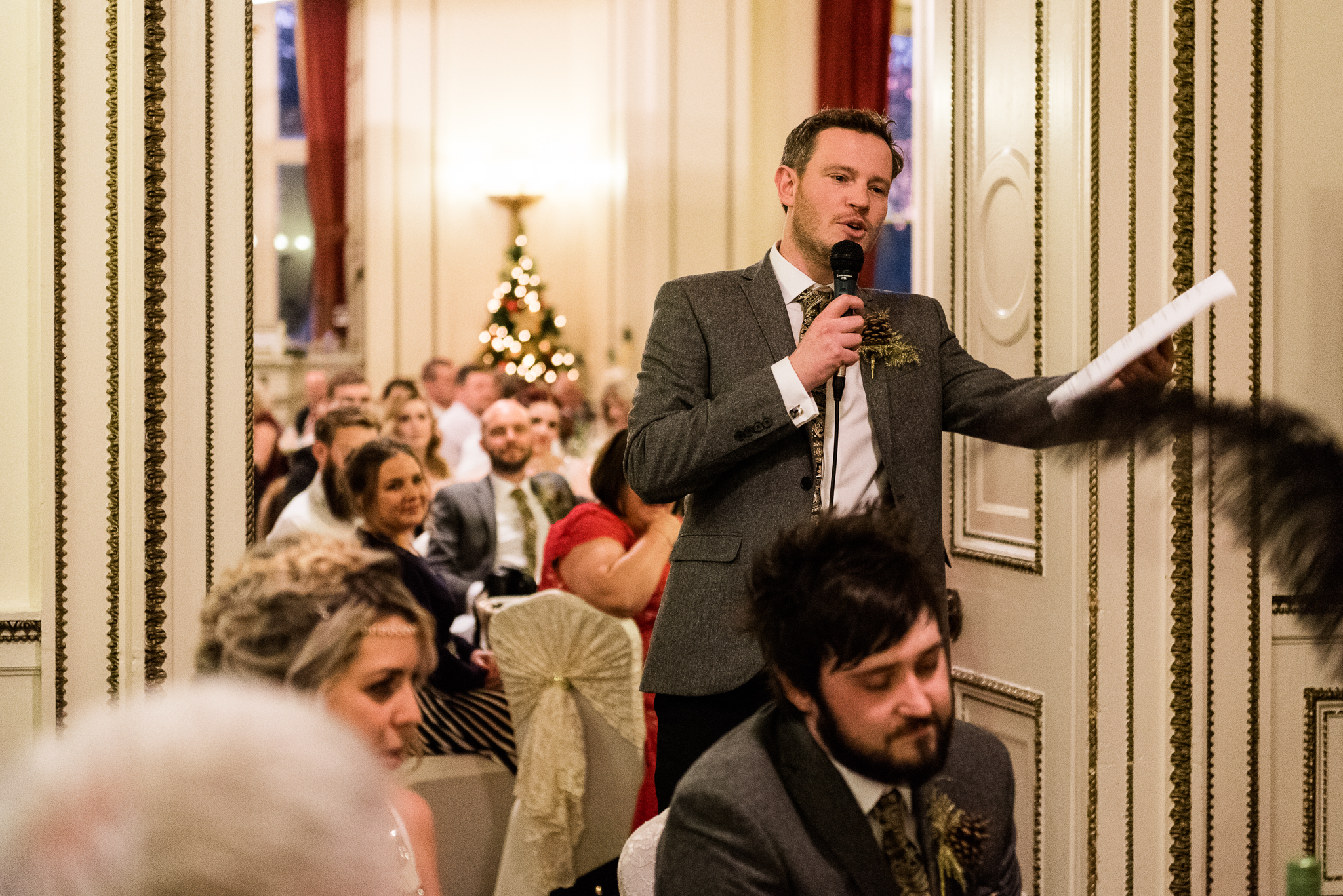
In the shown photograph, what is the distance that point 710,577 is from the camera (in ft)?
6.98

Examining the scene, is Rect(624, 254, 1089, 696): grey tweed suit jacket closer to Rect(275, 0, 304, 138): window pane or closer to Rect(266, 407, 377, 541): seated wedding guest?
Rect(266, 407, 377, 541): seated wedding guest

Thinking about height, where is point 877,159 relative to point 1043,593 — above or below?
above

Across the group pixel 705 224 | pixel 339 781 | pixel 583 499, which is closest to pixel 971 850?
pixel 339 781

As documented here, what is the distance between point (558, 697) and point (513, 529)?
1.87 m

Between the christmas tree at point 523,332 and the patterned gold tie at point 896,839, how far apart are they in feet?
28.2

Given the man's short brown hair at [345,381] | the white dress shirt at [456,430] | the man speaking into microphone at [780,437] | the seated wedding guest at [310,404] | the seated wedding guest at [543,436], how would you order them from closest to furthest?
the man speaking into microphone at [780,437], the seated wedding guest at [543,436], the man's short brown hair at [345,381], the white dress shirt at [456,430], the seated wedding guest at [310,404]

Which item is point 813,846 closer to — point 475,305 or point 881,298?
point 881,298

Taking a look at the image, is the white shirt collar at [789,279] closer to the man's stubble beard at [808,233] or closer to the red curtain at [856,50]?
the man's stubble beard at [808,233]

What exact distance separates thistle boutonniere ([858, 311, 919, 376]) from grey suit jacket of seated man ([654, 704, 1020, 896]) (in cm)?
83

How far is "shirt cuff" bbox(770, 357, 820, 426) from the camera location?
1.94m

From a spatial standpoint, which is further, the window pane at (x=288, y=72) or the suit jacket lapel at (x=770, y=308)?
the window pane at (x=288, y=72)

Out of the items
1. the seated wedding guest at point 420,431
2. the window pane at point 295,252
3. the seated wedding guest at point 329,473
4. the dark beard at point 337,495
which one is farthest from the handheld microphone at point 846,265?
the window pane at point 295,252

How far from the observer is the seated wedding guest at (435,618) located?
3451mm

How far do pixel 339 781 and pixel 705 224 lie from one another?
8198mm
